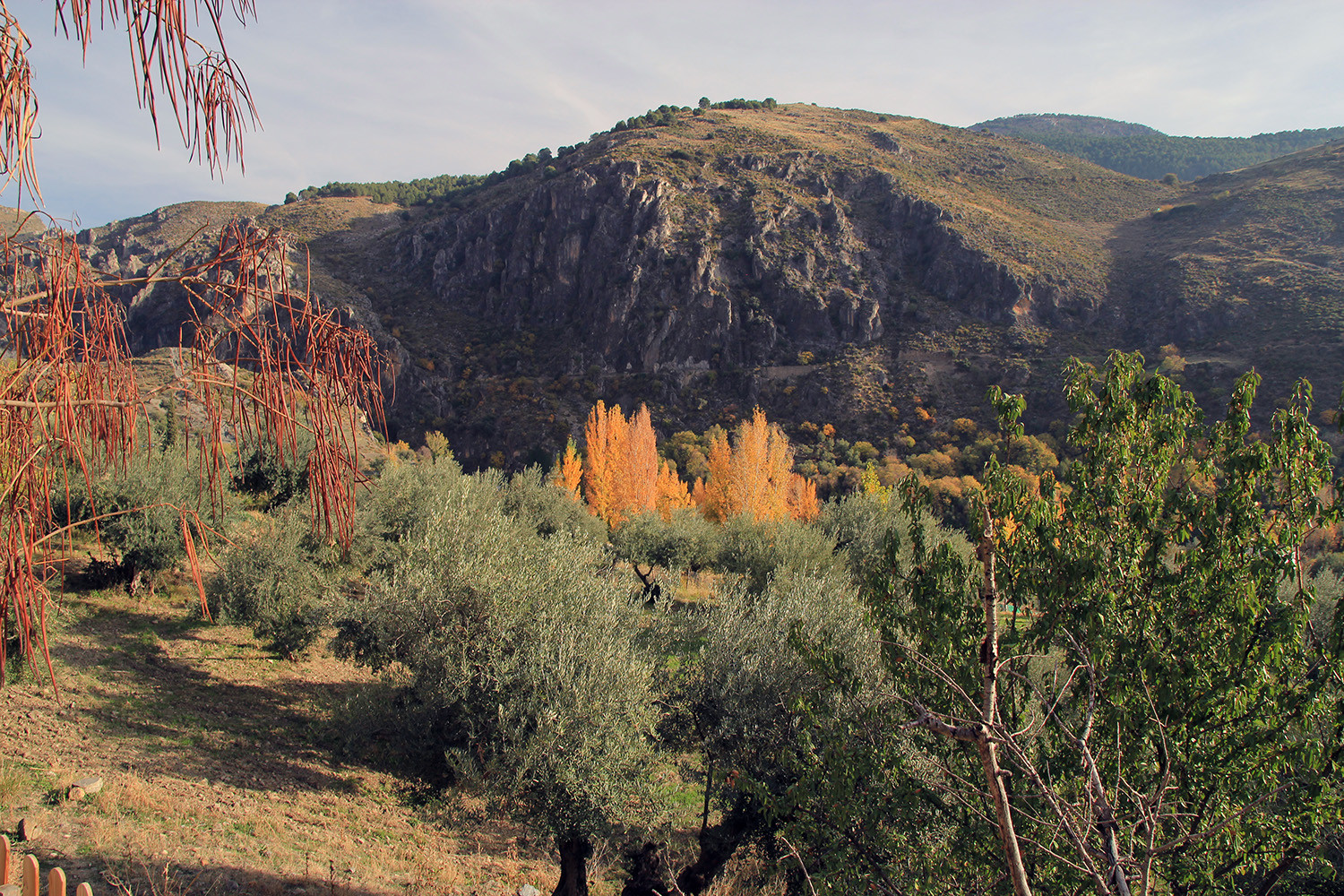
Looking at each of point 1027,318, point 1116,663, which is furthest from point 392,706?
point 1027,318

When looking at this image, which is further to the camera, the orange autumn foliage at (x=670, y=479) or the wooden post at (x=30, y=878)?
the orange autumn foliage at (x=670, y=479)

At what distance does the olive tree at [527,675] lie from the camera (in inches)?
379

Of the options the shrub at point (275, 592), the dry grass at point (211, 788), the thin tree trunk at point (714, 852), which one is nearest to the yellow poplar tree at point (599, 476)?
the shrub at point (275, 592)

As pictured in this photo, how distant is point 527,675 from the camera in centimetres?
1008

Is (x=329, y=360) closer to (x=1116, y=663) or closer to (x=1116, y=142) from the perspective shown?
(x=1116, y=663)

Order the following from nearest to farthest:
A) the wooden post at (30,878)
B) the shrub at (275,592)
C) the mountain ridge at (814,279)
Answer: the wooden post at (30,878) → the shrub at (275,592) → the mountain ridge at (814,279)

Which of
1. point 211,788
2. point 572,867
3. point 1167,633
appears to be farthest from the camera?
point 211,788

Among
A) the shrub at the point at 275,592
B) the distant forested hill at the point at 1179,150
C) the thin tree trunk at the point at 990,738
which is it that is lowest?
the shrub at the point at 275,592

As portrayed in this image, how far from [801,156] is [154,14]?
106574mm

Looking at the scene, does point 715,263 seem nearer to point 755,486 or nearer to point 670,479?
point 670,479

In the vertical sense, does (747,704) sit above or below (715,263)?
below

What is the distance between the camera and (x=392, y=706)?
454 inches

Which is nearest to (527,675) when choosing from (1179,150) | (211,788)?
(211,788)

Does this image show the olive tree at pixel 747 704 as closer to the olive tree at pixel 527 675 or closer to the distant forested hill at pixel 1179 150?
the olive tree at pixel 527 675
